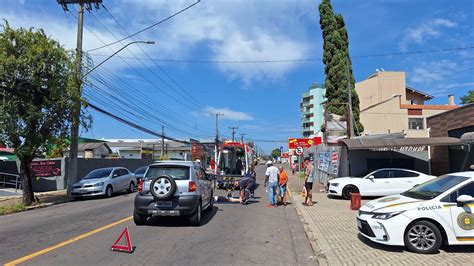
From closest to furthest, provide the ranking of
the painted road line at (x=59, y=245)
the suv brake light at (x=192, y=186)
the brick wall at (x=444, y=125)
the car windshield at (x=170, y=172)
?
the painted road line at (x=59, y=245) < the suv brake light at (x=192, y=186) < the car windshield at (x=170, y=172) < the brick wall at (x=444, y=125)

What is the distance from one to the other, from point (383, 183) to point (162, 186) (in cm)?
1082

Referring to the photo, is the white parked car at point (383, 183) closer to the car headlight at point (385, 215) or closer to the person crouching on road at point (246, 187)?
the person crouching on road at point (246, 187)

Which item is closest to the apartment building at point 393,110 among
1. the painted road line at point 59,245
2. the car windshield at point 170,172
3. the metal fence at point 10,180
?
the metal fence at point 10,180

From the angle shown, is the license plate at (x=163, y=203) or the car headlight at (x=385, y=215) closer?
the car headlight at (x=385, y=215)

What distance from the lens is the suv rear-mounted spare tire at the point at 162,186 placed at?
34.4 ft

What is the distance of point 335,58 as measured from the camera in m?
32.8

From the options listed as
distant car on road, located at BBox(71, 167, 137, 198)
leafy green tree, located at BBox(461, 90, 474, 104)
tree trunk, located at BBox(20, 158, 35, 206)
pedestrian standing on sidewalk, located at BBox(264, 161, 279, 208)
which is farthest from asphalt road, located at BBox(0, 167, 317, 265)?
leafy green tree, located at BBox(461, 90, 474, 104)

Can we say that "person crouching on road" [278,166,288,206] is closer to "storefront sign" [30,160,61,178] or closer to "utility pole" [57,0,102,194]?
"utility pole" [57,0,102,194]

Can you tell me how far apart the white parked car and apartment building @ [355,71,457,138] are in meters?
38.7

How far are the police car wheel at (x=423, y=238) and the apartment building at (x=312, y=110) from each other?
97182 mm

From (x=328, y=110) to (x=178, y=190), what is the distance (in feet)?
80.3

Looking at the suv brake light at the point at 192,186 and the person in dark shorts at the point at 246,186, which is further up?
the suv brake light at the point at 192,186

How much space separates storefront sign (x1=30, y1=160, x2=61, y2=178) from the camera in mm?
24797

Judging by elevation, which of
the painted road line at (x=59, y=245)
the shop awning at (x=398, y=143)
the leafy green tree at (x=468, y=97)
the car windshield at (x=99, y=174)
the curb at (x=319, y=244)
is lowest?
the curb at (x=319, y=244)
